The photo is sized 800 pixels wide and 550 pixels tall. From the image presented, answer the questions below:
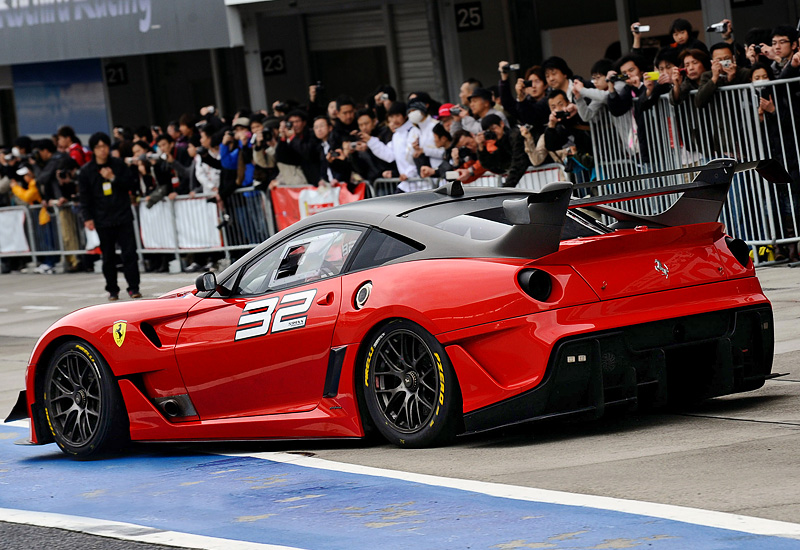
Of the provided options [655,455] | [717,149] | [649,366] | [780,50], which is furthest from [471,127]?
[655,455]

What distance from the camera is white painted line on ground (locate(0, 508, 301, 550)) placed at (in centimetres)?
570

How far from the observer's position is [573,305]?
6.73 metres

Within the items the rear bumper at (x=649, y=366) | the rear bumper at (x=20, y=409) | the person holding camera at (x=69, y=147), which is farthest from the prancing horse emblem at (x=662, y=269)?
the person holding camera at (x=69, y=147)

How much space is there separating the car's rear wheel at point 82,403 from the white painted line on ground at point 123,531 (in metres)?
1.25

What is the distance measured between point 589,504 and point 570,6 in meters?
17.0

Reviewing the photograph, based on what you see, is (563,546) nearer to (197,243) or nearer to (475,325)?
(475,325)

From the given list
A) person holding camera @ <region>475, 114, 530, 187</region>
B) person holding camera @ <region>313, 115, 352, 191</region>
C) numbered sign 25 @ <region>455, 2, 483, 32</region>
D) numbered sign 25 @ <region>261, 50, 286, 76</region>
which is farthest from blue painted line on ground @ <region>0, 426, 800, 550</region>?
numbered sign 25 @ <region>261, 50, 286, 76</region>

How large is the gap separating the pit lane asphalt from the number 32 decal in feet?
2.35

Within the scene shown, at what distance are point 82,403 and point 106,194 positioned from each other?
932 centimetres

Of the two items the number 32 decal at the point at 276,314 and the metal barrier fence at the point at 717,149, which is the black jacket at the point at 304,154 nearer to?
the metal barrier fence at the point at 717,149

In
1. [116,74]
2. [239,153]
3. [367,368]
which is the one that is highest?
[116,74]

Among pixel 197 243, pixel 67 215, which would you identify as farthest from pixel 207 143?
pixel 67 215

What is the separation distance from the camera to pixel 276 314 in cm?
771

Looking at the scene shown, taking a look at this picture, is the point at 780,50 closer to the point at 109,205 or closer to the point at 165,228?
the point at 109,205
